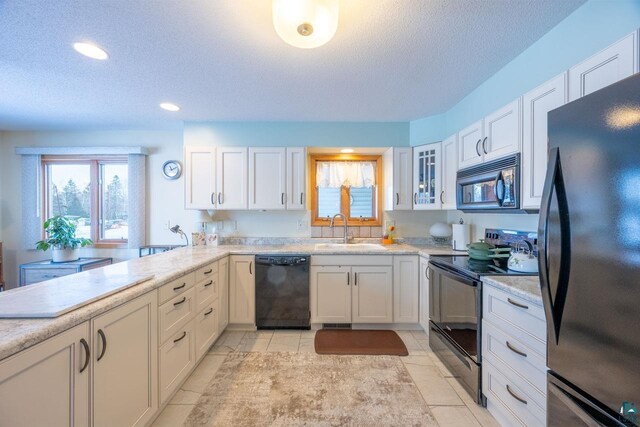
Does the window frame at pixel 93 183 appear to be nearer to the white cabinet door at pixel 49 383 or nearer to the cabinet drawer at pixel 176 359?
the cabinet drawer at pixel 176 359

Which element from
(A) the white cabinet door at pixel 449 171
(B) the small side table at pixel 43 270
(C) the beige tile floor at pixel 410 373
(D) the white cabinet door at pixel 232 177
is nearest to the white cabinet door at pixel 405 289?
(C) the beige tile floor at pixel 410 373

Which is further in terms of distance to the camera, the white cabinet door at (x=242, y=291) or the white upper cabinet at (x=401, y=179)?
the white upper cabinet at (x=401, y=179)

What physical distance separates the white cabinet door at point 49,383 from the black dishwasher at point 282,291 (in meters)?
1.73

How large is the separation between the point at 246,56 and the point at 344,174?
198 cm

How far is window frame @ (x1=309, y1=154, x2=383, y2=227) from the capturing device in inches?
135

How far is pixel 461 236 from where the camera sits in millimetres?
2729

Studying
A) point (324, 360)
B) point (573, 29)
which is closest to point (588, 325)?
point (573, 29)

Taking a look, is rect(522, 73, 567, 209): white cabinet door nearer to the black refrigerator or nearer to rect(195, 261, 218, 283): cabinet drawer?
the black refrigerator

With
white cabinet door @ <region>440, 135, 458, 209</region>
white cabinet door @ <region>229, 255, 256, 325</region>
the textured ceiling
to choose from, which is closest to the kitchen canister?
white cabinet door @ <region>440, 135, 458, 209</region>

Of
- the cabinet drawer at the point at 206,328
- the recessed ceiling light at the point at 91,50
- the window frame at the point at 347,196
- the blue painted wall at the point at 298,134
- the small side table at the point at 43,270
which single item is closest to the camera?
the recessed ceiling light at the point at 91,50

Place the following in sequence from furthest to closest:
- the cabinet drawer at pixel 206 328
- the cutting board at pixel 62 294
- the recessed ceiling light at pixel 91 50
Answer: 1. the cabinet drawer at pixel 206 328
2. the recessed ceiling light at pixel 91 50
3. the cutting board at pixel 62 294

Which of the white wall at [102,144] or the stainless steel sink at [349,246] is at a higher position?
the white wall at [102,144]

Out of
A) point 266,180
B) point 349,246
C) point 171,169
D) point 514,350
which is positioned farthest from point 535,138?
point 171,169

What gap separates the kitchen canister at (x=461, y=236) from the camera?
2.72 m
